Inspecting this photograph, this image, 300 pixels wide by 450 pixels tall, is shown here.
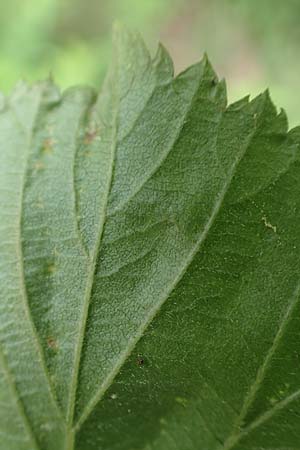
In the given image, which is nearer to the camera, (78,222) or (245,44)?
(78,222)

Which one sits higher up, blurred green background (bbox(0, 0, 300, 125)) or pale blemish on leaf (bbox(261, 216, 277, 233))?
blurred green background (bbox(0, 0, 300, 125))

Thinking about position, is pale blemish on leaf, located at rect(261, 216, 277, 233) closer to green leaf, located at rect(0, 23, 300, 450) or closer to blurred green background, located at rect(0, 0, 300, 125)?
green leaf, located at rect(0, 23, 300, 450)

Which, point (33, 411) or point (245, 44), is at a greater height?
point (245, 44)

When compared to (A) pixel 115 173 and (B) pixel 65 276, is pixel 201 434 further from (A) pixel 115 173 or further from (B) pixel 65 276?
(A) pixel 115 173

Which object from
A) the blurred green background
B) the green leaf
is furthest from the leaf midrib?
the blurred green background

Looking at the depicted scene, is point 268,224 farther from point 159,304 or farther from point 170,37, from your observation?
point 170,37

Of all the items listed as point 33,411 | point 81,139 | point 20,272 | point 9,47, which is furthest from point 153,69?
point 9,47
